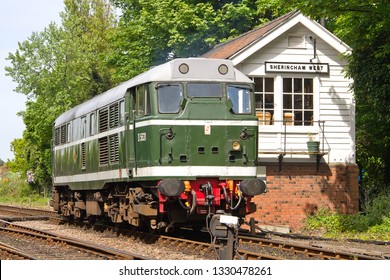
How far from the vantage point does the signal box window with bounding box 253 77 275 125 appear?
22141 millimetres

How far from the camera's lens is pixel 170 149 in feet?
48.4

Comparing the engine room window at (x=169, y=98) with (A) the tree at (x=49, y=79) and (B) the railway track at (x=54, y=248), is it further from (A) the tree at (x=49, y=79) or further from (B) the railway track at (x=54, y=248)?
(A) the tree at (x=49, y=79)

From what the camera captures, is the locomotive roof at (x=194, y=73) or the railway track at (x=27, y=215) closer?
the locomotive roof at (x=194, y=73)

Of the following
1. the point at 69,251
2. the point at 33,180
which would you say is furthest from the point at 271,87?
the point at 33,180

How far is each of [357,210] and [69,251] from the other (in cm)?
1052

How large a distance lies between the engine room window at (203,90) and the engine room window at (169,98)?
198mm

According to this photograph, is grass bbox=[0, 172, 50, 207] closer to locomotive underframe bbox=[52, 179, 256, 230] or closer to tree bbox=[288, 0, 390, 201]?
tree bbox=[288, 0, 390, 201]

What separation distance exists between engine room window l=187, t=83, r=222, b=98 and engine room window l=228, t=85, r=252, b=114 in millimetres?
252

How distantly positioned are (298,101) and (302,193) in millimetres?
2645

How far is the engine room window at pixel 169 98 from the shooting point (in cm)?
1499

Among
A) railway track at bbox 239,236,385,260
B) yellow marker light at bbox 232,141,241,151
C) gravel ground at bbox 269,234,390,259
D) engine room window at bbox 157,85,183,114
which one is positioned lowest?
gravel ground at bbox 269,234,390,259

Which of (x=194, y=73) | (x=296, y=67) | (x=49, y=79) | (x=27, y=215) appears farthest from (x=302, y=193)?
(x=49, y=79)

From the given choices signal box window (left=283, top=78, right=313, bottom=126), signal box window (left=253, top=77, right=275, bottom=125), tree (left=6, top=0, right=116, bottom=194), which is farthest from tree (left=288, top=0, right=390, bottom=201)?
tree (left=6, top=0, right=116, bottom=194)

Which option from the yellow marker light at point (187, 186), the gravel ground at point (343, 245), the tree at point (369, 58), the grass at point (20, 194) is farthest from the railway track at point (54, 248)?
the grass at point (20, 194)
